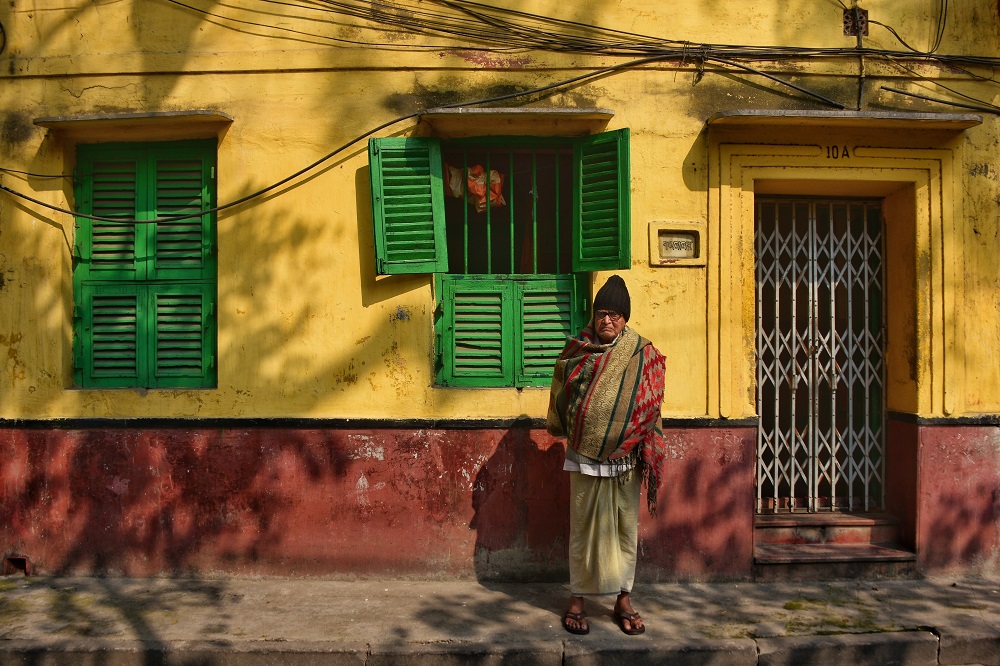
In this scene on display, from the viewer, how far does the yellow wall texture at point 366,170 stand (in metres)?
5.14

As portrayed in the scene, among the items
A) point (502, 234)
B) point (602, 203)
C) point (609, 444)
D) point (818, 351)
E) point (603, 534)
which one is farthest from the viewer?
point (818, 351)

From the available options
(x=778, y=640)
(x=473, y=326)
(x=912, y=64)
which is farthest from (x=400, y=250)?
(x=912, y=64)

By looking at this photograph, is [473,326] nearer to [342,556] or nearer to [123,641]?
[342,556]

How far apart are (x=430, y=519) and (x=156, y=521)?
5.65 feet

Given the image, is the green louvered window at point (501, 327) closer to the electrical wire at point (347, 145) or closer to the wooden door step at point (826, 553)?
the electrical wire at point (347, 145)

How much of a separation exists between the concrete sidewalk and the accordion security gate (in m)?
0.76

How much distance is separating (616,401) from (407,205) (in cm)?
183

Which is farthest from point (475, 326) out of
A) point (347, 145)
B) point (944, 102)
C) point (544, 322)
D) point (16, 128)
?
point (944, 102)

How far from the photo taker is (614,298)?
4.34 metres

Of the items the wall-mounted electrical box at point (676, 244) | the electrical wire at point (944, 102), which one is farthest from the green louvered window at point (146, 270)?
the electrical wire at point (944, 102)

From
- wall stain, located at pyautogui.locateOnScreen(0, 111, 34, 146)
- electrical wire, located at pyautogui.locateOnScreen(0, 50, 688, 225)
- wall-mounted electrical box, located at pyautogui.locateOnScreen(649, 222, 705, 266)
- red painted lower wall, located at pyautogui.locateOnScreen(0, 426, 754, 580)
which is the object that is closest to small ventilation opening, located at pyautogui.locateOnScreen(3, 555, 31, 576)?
red painted lower wall, located at pyautogui.locateOnScreen(0, 426, 754, 580)

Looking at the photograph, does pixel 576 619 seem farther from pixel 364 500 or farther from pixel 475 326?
pixel 475 326

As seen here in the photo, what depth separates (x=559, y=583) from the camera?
5.13m

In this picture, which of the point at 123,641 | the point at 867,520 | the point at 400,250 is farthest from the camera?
the point at 867,520
